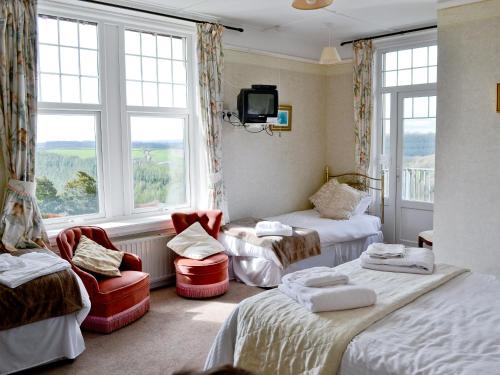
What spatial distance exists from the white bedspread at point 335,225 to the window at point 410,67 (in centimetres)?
181

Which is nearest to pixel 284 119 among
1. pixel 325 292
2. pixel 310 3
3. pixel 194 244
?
pixel 194 244

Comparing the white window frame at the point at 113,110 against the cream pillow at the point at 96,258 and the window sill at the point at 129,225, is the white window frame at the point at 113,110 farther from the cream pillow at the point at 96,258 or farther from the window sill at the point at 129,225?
the cream pillow at the point at 96,258

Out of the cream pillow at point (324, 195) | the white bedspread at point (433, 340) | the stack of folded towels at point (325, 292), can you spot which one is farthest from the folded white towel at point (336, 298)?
the cream pillow at point (324, 195)

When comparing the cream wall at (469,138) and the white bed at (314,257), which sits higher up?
the cream wall at (469,138)

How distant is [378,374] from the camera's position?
191cm

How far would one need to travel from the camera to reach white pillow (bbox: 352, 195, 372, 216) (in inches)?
234

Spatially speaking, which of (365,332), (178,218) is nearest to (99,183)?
(178,218)

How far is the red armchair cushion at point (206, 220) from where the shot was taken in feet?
16.1

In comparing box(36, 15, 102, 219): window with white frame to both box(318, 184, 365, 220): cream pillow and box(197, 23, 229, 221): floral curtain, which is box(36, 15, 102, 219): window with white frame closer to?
box(197, 23, 229, 221): floral curtain

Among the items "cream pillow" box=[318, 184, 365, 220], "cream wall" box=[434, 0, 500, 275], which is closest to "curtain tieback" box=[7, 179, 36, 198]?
"cream pillow" box=[318, 184, 365, 220]

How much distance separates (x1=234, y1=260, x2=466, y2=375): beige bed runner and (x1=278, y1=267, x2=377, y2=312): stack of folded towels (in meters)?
0.03

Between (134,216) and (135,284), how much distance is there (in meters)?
1.19

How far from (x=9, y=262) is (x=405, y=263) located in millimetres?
2715

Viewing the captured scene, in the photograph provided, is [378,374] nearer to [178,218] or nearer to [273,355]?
[273,355]
